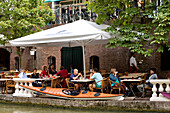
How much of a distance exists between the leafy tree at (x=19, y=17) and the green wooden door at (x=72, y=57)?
3.19 metres

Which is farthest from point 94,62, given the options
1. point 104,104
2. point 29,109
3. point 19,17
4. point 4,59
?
point 4,59

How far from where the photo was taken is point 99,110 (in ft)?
33.8

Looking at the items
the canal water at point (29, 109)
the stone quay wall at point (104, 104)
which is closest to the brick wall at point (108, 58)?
the stone quay wall at point (104, 104)

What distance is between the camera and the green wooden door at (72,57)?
802 inches

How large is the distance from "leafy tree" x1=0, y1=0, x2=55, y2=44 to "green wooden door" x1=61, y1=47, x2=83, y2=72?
10.5 feet

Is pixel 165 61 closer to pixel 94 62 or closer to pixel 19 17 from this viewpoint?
pixel 94 62

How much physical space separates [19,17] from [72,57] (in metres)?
5.02

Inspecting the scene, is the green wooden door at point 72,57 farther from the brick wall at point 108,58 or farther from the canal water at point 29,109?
the canal water at point 29,109

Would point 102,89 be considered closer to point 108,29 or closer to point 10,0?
point 108,29

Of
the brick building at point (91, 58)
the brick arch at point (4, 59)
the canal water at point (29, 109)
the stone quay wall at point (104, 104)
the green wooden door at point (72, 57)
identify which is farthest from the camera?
the brick arch at point (4, 59)

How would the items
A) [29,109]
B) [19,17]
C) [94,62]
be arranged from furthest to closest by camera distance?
[94,62] → [19,17] → [29,109]

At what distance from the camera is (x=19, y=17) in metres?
17.6

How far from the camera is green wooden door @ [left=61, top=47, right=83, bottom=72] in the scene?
66.8ft

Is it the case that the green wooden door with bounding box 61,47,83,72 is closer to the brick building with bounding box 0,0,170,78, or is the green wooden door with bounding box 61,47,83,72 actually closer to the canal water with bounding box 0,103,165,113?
the brick building with bounding box 0,0,170,78
